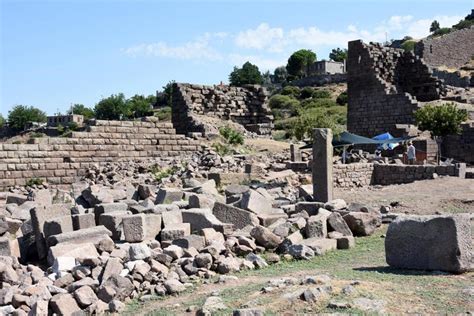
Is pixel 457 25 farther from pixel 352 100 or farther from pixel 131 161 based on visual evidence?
pixel 131 161

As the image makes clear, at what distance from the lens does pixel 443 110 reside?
2319 cm

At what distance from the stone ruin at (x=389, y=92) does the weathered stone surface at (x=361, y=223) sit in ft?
51.0

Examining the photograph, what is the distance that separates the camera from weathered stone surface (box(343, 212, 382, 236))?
10211mm

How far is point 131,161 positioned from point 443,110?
12.2 m

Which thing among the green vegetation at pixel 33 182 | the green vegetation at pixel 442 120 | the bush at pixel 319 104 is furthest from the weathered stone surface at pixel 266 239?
the bush at pixel 319 104

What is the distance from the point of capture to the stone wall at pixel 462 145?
2456cm

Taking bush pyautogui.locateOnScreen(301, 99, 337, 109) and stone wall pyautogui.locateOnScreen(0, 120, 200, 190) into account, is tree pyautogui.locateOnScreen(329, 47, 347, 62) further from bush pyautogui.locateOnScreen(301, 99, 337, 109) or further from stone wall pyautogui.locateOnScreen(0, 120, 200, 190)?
stone wall pyautogui.locateOnScreen(0, 120, 200, 190)

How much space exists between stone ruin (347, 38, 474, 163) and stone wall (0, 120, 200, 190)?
1055cm

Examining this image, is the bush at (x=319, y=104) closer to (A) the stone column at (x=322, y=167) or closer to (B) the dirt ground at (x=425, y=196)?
(B) the dirt ground at (x=425, y=196)

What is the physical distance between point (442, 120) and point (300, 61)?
73144 mm

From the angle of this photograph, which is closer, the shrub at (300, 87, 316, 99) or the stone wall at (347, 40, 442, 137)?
the stone wall at (347, 40, 442, 137)

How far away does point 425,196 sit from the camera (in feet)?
46.6

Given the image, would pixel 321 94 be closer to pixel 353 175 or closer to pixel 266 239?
pixel 353 175

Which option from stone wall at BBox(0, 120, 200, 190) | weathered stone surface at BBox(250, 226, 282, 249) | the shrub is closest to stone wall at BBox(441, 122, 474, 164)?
stone wall at BBox(0, 120, 200, 190)
